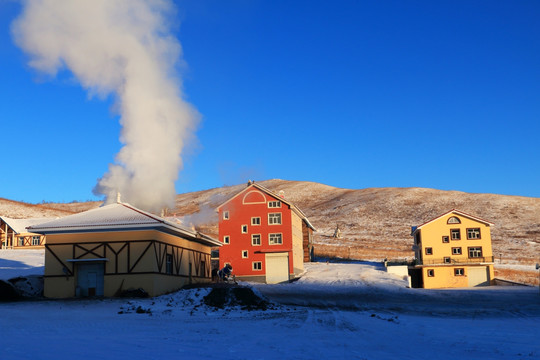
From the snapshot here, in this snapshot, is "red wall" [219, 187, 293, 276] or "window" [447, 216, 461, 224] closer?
"red wall" [219, 187, 293, 276]

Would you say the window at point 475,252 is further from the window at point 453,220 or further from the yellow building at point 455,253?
the window at point 453,220

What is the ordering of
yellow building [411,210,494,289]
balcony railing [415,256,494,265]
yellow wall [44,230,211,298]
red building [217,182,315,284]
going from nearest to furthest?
yellow wall [44,230,211,298]
red building [217,182,315,284]
balcony railing [415,256,494,265]
yellow building [411,210,494,289]

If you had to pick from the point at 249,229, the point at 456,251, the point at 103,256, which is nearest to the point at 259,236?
the point at 249,229

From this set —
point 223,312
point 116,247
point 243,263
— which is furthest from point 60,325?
point 243,263

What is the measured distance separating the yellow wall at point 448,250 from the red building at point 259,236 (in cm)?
1588

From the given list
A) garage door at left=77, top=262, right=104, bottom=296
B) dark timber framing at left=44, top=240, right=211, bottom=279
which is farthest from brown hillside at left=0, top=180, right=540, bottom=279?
garage door at left=77, top=262, right=104, bottom=296

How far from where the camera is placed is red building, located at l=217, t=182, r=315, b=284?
57.5 meters

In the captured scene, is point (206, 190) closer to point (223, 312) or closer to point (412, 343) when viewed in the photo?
point (223, 312)

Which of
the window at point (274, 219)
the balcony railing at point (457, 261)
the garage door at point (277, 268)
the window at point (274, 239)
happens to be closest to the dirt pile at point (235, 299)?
the garage door at point (277, 268)

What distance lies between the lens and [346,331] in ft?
64.4

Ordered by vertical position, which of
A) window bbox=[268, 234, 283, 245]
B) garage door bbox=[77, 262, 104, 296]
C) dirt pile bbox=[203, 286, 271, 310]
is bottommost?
dirt pile bbox=[203, 286, 271, 310]

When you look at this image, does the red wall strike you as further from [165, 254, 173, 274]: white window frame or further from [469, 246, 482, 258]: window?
[469, 246, 482, 258]: window

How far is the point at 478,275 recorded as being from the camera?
6131 cm

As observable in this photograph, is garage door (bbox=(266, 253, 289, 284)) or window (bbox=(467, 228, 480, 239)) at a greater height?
window (bbox=(467, 228, 480, 239))
